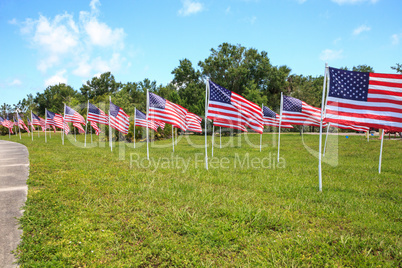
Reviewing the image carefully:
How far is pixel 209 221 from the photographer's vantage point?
16.4 feet

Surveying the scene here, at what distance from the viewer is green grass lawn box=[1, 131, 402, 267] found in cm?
389

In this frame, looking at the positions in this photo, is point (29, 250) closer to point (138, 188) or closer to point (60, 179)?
point (138, 188)

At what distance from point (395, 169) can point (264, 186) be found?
22.3 feet

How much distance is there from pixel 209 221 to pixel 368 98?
5.30m

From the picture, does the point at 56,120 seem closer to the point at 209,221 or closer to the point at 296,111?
the point at 296,111

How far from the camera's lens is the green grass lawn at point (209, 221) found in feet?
12.8

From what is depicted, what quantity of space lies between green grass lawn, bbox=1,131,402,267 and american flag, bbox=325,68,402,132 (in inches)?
81.9

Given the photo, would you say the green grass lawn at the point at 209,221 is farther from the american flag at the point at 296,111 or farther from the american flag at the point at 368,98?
the american flag at the point at 296,111

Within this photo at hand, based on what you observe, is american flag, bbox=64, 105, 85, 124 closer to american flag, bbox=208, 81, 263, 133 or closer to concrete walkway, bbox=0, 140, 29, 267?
concrete walkway, bbox=0, 140, 29, 267

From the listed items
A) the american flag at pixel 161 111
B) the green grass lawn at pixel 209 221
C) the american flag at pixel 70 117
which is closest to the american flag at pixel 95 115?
the american flag at pixel 70 117

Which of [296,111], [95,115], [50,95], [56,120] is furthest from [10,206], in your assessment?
[50,95]

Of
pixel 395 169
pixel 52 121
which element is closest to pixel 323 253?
pixel 395 169

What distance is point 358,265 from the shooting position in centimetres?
366

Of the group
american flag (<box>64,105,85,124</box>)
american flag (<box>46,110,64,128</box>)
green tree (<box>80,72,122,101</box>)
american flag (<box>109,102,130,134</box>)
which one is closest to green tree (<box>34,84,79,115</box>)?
green tree (<box>80,72,122,101</box>)
